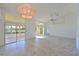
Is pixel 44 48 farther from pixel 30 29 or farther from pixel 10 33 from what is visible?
pixel 10 33

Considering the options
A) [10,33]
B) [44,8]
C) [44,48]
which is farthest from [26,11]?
[44,48]

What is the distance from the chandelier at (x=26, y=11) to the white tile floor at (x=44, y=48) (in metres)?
0.72

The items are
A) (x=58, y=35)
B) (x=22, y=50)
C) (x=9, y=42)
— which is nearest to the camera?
(x=22, y=50)

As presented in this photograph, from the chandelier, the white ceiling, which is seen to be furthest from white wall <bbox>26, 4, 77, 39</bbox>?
the chandelier

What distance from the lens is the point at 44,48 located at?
3.29 meters

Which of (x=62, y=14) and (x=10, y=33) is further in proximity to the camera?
(x=10, y=33)

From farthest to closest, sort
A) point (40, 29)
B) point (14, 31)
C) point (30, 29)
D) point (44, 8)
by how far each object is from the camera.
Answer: point (30, 29), point (14, 31), point (40, 29), point (44, 8)

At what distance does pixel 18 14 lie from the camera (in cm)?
324

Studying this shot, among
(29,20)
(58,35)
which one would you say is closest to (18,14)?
(29,20)

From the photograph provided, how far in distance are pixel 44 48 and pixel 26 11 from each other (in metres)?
1.09

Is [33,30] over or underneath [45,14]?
underneath

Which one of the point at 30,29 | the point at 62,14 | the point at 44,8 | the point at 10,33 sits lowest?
the point at 10,33

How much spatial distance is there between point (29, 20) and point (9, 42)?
96 centimetres

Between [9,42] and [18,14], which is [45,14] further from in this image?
[9,42]
